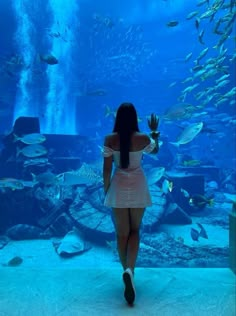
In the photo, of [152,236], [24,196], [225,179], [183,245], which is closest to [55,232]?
[24,196]

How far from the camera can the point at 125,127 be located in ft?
7.69

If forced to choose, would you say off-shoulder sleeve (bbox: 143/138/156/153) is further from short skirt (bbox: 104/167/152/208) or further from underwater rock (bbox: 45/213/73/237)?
underwater rock (bbox: 45/213/73/237)

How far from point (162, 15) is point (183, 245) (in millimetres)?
21178

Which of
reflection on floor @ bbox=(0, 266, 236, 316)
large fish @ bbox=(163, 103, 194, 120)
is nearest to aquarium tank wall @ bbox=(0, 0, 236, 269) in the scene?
large fish @ bbox=(163, 103, 194, 120)

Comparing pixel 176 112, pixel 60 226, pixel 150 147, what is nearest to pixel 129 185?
pixel 150 147

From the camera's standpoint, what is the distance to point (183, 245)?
22.6 ft

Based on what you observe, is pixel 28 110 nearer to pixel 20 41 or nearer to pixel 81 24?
pixel 20 41

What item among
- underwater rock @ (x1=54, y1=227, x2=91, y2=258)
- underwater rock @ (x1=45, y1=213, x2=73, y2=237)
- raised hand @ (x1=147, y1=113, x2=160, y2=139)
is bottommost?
underwater rock @ (x1=54, y1=227, x2=91, y2=258)

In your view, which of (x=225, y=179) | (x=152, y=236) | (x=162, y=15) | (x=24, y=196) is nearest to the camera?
(x=152, y=236)

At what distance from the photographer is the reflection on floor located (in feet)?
7.36

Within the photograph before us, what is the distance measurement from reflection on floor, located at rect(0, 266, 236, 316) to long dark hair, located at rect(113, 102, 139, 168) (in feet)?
3.62

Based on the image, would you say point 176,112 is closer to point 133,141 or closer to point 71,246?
point 71,246

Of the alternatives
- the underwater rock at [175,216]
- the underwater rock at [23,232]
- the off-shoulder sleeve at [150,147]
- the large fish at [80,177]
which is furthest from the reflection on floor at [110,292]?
the underwater rock at [175,216]

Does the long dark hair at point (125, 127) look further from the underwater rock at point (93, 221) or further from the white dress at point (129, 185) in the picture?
the underwater rock at point (93, 221)
